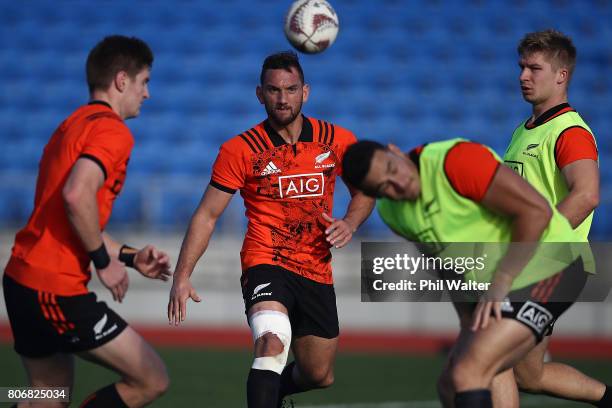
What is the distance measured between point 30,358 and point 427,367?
252 inches

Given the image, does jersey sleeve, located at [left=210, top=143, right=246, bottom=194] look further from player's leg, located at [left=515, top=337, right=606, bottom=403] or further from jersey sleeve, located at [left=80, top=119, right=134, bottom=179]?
player's leg, located at [left=515, top=337, right=606, bottom=403]

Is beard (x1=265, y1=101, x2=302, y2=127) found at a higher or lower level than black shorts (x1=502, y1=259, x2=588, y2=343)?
higher

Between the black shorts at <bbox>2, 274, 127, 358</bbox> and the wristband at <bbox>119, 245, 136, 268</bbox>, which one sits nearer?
the black shorts at <bbox>2, 274, 127, 358</bbox>

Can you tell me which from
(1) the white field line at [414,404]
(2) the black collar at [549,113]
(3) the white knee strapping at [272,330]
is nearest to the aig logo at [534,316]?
(3) the white knee strapping at [272,330]

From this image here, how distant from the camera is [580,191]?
19.2 feet

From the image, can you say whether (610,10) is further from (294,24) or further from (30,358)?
(30,358)

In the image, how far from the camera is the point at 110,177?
5.07 m

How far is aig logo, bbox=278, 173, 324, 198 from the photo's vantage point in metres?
6.37

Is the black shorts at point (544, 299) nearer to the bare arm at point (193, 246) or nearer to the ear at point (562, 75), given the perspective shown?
the ear at point (562, 75)

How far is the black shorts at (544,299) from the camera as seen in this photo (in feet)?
16.3

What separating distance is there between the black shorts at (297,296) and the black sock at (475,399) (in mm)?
1734

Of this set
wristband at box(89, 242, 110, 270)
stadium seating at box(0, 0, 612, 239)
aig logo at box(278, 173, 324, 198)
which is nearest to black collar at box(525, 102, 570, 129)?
aig logo at box(278, 173, 324, 198)

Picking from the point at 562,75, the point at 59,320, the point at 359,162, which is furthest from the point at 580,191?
the point at 59,320

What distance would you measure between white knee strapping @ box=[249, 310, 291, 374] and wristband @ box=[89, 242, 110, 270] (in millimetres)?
1344
